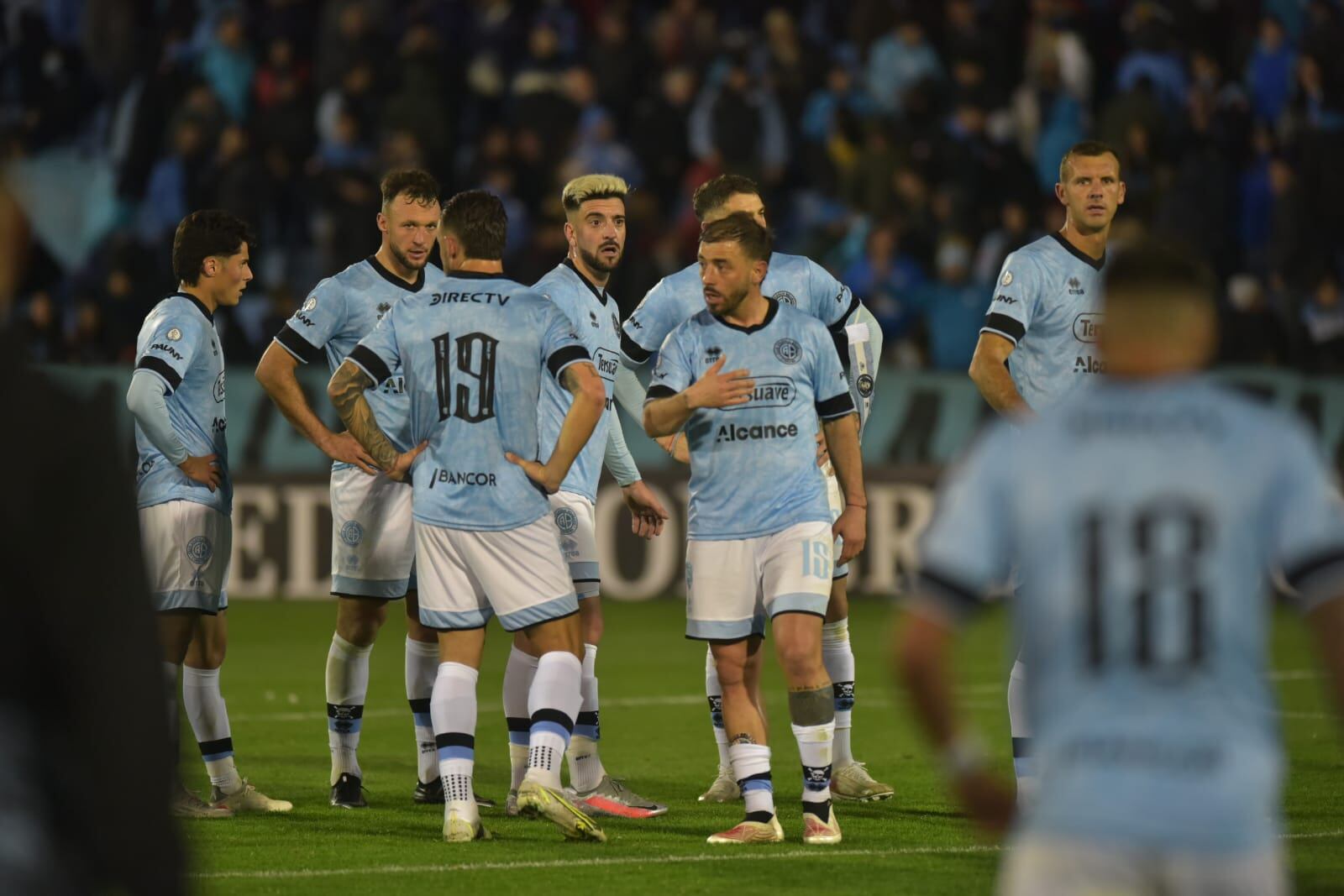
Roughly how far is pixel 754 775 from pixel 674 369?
1449mm

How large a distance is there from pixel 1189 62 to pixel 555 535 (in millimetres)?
13792

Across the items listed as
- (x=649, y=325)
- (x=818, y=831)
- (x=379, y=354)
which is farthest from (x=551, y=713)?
(x=649, y=325)

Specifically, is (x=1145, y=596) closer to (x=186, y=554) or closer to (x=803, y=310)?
(x=803, y=310)

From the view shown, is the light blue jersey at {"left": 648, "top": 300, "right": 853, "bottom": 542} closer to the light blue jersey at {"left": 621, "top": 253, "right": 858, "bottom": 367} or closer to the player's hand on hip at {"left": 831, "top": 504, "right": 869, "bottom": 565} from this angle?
the player's hand on hip at {"left": 831, "top": 504, "right": 869, "bottom": 565}

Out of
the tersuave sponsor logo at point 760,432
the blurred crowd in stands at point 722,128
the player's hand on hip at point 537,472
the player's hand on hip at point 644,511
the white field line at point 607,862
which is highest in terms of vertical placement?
the blurred crowd in stands at point 722,128

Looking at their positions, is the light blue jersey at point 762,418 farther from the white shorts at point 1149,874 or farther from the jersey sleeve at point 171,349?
the white shorts at point 1149,874

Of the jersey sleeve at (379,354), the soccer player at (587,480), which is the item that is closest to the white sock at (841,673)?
the soccer player at (587,480)

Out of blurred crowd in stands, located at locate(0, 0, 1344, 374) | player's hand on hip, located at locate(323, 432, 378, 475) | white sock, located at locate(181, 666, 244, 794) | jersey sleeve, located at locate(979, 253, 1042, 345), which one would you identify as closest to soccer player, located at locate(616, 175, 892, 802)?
jersey sleeve, located at locate(979, 253, 1042, 345)

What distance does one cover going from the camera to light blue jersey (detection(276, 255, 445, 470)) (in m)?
8.79

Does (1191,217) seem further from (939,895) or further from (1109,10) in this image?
(939,895)

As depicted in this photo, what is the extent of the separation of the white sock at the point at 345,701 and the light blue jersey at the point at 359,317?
0.78 m

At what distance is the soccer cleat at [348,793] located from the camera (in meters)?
8.62

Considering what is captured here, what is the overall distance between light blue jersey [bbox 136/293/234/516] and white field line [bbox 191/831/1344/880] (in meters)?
1.91

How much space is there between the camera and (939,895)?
6.67 m
